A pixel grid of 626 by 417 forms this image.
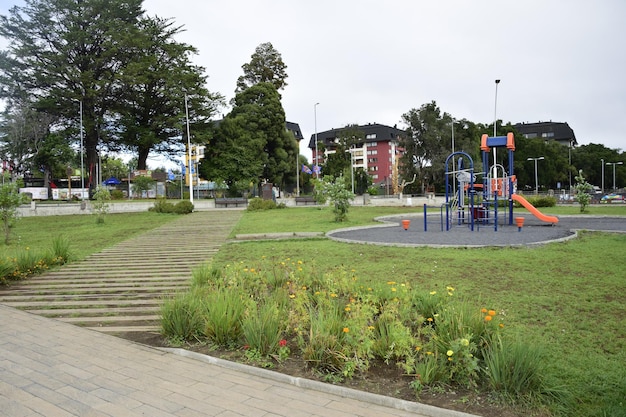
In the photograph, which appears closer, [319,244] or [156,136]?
[319,244]

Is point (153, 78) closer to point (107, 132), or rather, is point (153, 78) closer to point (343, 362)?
point (107, 132)

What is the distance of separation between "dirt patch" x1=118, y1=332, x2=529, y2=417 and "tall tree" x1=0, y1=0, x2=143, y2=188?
150 feet

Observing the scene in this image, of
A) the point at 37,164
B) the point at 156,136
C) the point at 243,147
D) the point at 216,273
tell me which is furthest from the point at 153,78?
the point at 216,273

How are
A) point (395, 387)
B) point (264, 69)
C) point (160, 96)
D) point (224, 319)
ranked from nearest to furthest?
point (395, 387), point (224, 319), point (160, 96), point (264, 69)

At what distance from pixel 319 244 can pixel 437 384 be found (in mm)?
10236

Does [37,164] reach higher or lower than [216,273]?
higher

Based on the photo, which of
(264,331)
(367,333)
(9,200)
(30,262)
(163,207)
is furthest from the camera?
(163,207)

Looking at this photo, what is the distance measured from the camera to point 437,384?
13.4ft

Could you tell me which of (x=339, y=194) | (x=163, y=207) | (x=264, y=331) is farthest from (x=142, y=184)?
(x=264, y=331)

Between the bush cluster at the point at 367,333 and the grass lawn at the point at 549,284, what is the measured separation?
59cm

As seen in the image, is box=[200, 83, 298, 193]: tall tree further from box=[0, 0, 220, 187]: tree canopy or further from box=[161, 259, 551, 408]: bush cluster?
box=[161, 259, 551, 408]: bush cluster

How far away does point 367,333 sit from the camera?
4.56m

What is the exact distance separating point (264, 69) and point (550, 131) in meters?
89.8

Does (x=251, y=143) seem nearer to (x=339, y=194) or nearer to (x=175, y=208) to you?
(x=175, y=208)
